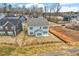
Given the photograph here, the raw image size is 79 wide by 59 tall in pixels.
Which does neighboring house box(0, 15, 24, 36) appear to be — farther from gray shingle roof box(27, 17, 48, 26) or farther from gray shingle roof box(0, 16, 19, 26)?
gray shingle roof box(27, 17, 48, 26)

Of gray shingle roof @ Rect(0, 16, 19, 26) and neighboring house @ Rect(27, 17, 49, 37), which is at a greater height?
gray shingle roof @ Rect(0, 16, 19, 26)

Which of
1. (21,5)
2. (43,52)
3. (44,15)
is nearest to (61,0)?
(44,15)

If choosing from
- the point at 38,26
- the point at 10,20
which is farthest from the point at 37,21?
the point at 10,20

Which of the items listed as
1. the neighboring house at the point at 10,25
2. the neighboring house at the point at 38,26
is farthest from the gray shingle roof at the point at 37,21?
the neighboring house at the point at 10,25

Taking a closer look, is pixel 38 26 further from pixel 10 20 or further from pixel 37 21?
pixel 10 20

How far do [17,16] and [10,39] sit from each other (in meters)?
0.27

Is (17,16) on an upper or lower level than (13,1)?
lower

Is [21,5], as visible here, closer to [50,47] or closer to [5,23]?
[5,23]

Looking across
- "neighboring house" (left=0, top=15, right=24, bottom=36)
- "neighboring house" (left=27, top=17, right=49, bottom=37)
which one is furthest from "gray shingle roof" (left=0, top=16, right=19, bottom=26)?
"neighboring house" (left=27, top=17, right=49, bottom=37)

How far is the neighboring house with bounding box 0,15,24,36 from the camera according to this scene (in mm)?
2740

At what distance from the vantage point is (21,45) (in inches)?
109

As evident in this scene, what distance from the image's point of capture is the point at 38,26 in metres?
2.74

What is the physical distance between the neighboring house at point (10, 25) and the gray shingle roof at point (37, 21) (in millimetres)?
104

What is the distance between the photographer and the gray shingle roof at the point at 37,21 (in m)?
2.74
